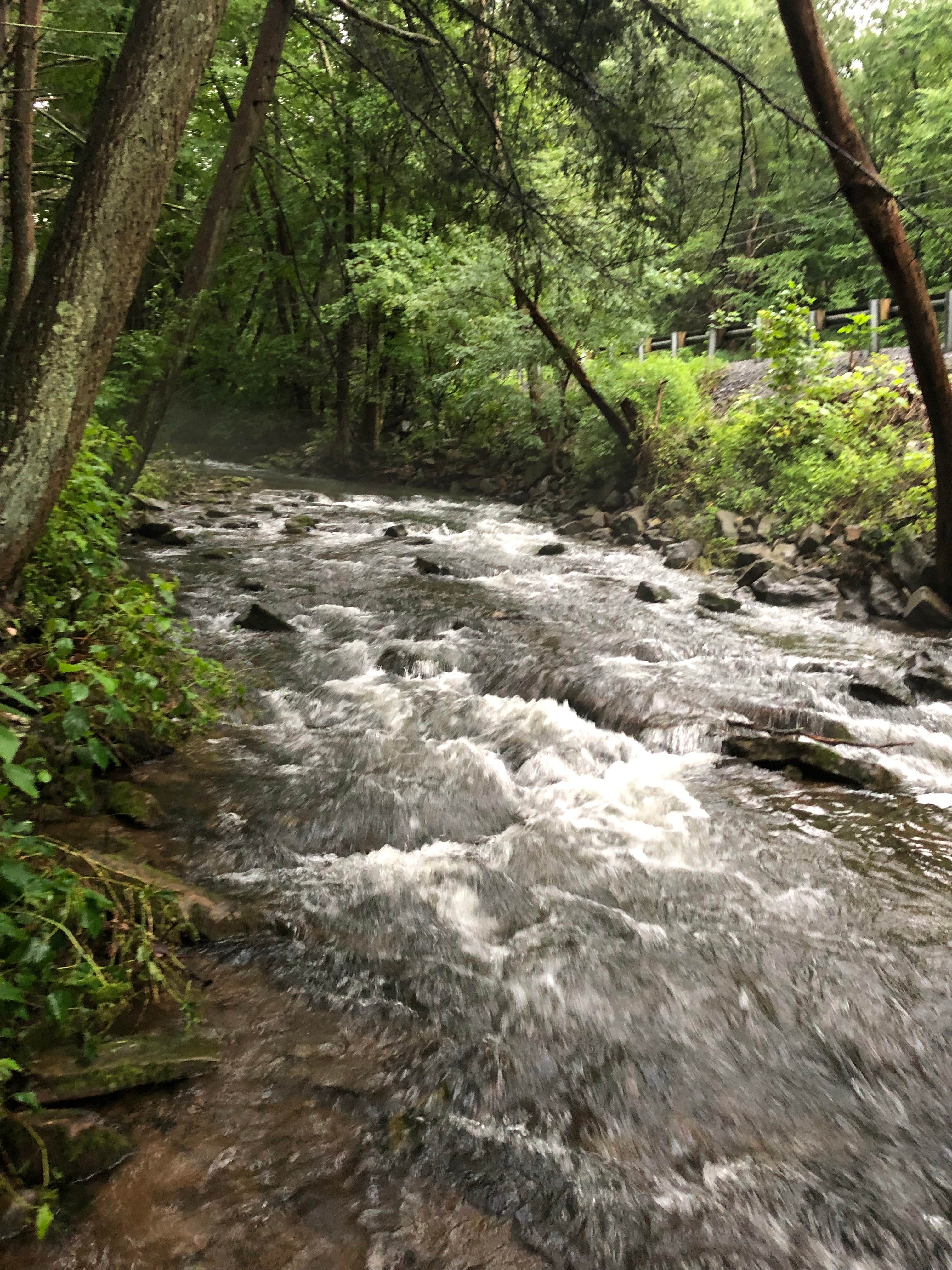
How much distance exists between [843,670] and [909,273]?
3.92 metres

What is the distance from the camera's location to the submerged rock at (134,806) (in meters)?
4.34

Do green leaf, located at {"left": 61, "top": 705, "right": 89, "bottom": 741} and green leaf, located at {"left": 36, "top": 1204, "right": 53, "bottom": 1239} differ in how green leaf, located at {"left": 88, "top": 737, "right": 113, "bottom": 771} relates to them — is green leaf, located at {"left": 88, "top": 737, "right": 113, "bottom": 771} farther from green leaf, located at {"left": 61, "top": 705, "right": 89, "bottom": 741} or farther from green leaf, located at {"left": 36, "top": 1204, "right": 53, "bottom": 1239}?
green leaf, located at {"left": 36, "top": 1204, "right": 53, "bottom": 1239}

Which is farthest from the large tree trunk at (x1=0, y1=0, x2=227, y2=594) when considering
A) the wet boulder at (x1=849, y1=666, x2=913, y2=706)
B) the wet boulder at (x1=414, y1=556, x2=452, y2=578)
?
the wet boulder at (x1=414, y1=556, x2=452, y2=578)

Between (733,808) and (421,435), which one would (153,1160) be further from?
(421,435)

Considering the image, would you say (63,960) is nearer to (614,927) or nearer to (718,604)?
(614,927)

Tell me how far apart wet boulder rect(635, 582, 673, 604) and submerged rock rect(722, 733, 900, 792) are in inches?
176

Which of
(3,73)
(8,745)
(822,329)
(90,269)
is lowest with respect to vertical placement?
(8,745)

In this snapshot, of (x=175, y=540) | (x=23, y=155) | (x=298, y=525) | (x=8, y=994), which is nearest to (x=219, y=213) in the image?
(x=23, y=155)

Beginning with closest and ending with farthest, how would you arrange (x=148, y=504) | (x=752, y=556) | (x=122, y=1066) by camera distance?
(x=122, y=1066) < (x=752, y=556) < (x=148, y=504)

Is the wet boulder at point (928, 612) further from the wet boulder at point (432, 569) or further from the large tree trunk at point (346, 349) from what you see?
the large tree trunk at point (346, 349)

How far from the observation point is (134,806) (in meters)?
4.37

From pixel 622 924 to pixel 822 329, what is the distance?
20187 millimetres

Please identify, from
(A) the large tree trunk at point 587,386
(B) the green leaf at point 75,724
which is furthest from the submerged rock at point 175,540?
(B) the green leaf at point 75,724

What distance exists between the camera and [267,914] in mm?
3750
